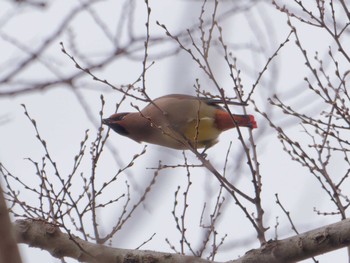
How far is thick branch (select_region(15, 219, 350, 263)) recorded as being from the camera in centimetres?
262

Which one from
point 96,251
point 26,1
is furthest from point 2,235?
point 26,1

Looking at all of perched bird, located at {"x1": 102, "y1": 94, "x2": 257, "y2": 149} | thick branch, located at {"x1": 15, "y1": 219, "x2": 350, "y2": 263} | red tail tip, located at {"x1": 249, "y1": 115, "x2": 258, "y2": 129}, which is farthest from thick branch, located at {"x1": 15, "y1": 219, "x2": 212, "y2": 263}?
red tail tip, located at {"x1": 249, "y1": 115, "x2": 258, "y2": 129}

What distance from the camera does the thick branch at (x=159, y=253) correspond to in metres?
2.62

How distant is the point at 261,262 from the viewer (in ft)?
8.74

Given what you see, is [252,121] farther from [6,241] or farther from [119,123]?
[6,241]

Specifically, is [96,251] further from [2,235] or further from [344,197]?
[2,235]

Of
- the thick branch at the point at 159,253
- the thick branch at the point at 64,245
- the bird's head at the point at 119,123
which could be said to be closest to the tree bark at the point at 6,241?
the thick branch at the point at 159,253

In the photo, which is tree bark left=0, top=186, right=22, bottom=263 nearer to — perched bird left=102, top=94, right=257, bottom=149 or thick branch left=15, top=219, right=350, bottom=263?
thick branch left=15, top=219, right=350, bottom=263

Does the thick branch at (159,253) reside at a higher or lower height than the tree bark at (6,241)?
higher

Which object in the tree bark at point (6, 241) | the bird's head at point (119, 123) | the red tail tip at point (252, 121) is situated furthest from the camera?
the bird's head at point (119, 123)

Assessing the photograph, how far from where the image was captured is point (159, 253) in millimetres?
2938

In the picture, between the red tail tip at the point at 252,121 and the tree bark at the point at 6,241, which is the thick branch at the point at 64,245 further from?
the tree bark at the point at 6,241

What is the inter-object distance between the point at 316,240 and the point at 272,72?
246cm

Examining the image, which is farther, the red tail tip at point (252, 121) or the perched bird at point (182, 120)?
the perched bird at point (182, 120)
